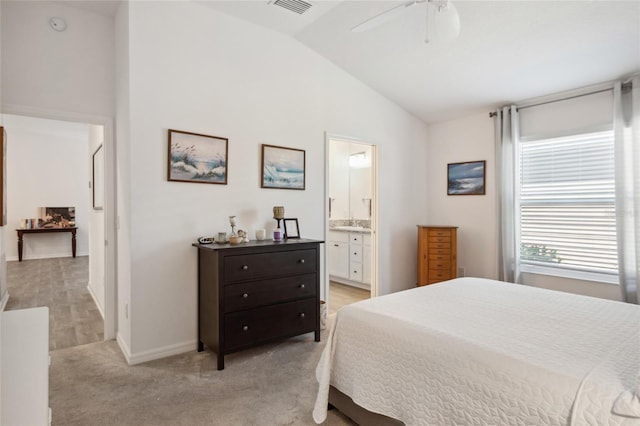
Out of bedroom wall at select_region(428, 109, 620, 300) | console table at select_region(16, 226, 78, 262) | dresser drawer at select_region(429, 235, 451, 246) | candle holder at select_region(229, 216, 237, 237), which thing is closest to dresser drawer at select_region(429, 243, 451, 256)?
dresser drawer at select_region(429, 235, 451, 246)

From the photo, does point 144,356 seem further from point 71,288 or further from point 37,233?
point 37,233

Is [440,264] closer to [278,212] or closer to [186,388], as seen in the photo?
[278,212]

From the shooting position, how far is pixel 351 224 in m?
6.11

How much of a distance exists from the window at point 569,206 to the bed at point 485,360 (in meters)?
1.76

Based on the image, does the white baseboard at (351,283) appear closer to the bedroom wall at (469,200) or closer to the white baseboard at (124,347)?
the bedroom wall at (469,200)

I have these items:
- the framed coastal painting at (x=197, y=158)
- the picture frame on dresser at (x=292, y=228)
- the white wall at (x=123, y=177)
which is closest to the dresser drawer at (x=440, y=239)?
the picture frame on dresser at (x=292, y=228)

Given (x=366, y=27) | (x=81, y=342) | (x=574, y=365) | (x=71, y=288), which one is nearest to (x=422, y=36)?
(x=366, y=27)

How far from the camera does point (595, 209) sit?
3559mm

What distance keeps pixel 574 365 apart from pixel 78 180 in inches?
385

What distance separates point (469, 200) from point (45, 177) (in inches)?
350

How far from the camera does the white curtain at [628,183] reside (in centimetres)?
317

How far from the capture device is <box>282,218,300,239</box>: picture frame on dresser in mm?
3596

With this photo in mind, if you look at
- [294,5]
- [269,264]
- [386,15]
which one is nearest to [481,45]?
[386,15]

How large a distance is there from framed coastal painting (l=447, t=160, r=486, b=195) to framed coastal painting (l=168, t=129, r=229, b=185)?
124 inches
